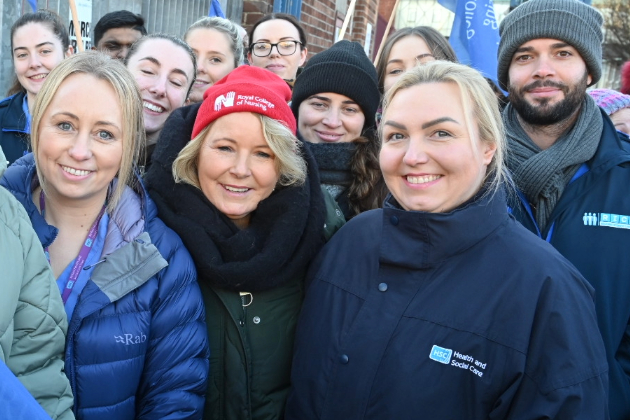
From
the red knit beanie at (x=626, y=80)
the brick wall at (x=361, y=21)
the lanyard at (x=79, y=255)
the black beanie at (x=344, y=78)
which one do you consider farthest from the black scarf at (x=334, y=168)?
the brick wall at (x=361, y=21)

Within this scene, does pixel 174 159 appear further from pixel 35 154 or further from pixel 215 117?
pixel 35 154

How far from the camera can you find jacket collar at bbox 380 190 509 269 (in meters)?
1.66

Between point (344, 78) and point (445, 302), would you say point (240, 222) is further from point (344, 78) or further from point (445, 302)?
point (344, 78)

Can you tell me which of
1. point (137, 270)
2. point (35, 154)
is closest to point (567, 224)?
point (137, 270)

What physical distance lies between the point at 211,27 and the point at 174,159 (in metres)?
1.74

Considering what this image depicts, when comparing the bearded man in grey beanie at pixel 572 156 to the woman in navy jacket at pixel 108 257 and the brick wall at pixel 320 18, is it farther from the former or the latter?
the brick wall at pixel 320 18

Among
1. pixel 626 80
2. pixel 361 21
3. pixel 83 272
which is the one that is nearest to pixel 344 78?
pixel 83 272

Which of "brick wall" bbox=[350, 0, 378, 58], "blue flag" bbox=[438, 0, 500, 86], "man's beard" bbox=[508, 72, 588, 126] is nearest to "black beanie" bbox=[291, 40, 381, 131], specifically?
"man's beard" bbox=[508, 72, 588, 126]

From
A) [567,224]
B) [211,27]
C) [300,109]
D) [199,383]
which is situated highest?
[211,27]

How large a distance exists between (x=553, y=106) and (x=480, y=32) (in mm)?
2488

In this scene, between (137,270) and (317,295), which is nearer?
(137,270)

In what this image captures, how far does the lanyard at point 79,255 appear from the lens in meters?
1.80

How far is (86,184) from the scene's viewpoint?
1.91 metres

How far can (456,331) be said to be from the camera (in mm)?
1576
